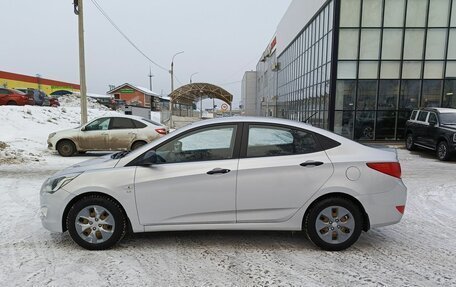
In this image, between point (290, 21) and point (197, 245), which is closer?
point (197, 245)

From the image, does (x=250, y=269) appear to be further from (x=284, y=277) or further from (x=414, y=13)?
(x=414, y=13)

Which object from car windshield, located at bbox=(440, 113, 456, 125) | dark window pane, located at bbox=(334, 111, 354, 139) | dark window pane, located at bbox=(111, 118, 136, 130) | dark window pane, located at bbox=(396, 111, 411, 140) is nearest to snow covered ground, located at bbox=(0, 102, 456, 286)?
dark window pane, located at bbox=(111, 118, 136, 130)

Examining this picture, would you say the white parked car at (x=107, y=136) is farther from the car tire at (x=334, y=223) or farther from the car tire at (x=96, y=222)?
the car tire at (x=334, y=223)

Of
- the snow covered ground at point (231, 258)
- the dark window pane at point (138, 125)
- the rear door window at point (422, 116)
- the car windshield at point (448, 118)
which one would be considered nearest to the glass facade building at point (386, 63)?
the rear door window at point (422, 116)

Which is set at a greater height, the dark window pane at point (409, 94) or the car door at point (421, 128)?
the dark window pane at point (409, 94)

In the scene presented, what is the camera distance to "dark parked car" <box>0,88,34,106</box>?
24.3 meters

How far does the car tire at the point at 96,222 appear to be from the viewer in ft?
12.6

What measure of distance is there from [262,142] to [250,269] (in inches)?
57.0

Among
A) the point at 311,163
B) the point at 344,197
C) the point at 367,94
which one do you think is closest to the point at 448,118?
the point at 367,94

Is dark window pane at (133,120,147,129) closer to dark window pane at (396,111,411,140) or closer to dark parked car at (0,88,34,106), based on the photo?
dark window pane at (396,111,411,140)

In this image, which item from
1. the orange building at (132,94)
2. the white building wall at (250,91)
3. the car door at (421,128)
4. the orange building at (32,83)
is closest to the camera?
the car door at (421,128)

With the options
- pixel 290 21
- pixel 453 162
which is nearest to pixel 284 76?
pixel 290 21

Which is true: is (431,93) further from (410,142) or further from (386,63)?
(410,142)

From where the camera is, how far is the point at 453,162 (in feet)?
36.8
